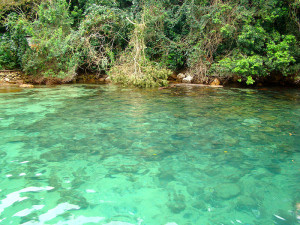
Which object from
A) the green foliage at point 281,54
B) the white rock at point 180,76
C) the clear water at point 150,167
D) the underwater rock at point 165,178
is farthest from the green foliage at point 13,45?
the underwater rock at point 165,178

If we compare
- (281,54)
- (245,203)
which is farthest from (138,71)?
(245,203)

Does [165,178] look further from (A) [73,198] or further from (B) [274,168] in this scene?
(B) [274,168]

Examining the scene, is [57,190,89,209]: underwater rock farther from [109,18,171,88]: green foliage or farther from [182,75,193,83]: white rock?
[182,75,193,83]: white rock

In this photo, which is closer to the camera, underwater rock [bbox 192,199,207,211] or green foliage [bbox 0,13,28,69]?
underwater rock [bbox 192,199,207,211]

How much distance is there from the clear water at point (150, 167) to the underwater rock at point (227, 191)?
14mm

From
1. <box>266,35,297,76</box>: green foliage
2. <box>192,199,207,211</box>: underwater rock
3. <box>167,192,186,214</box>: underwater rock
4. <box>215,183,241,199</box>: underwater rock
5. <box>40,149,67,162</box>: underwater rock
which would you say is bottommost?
<box>40,149,67,162</box>: underwater rock

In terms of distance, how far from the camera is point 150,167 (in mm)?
3895

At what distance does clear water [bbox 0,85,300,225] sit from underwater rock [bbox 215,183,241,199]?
0.05ft

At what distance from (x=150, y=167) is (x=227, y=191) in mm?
1280

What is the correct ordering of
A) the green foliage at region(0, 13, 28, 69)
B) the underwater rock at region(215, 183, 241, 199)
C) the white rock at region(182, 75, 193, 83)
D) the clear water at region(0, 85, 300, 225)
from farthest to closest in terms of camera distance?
1. the green foliage at region(0, 13, 28, 69)
2. the white rock at region(182, 75, 193, 83)
3. the underwater rock at region(215, 183, 241, 199)
4. the clear water at region(0, 85, 300, 225)

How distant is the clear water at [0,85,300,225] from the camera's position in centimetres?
280

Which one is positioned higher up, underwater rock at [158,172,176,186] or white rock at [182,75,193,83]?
white rock at [182,75,193,83]

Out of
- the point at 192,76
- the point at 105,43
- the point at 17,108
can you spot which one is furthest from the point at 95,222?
the point at 105,43

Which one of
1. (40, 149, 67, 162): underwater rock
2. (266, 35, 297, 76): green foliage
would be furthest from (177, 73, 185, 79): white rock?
(40, 149, 67, 162): underwater rock
